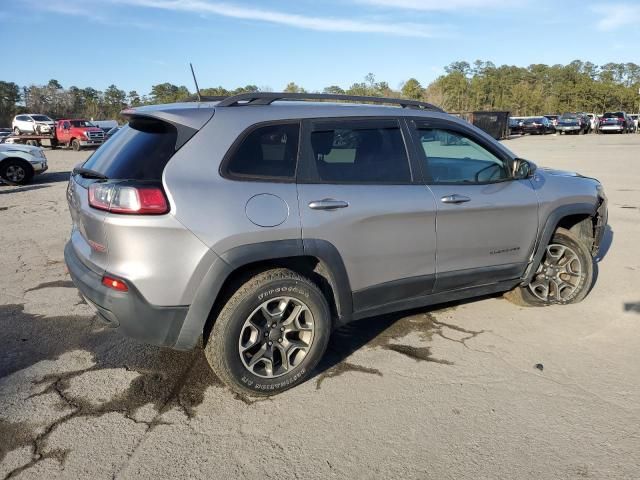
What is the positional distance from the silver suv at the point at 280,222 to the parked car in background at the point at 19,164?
1194 centimetres

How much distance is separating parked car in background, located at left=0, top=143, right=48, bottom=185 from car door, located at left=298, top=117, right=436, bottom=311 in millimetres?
13119

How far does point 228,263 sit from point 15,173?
13361 mm

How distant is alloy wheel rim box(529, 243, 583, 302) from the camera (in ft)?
14.9

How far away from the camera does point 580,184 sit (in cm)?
452

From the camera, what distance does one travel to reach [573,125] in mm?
42656

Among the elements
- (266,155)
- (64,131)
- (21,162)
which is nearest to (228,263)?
(266,155)

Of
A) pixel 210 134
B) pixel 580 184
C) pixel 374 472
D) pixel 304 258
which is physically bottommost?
pixel 374 472

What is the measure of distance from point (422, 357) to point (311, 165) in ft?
5.33

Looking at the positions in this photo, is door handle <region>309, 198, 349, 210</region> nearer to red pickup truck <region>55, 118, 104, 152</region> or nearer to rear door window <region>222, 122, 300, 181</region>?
rear door window <region>222, 122, 300, 181</region>

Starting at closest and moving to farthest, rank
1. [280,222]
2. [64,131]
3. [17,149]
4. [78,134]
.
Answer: [280,222] < [17,149] < [78,134] < [64,131]

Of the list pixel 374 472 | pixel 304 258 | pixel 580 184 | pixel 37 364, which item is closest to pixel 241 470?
pixel 374 472

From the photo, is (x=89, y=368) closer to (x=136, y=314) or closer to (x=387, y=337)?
(x=136, y=314)

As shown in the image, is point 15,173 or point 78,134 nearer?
point 15,173

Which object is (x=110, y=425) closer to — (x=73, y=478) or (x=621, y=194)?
(x=73, y=478)
